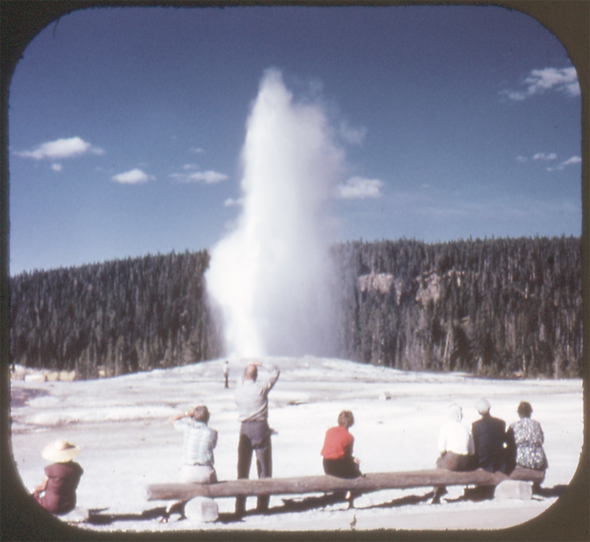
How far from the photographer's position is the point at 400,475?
4652mm

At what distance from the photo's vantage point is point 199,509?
14.3 ft

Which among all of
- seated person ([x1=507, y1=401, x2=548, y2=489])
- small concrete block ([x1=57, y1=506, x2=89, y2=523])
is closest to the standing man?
small concrete block ([x1=57, y1=506, x2=89, y2=523])

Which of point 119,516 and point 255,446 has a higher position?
point 255,446

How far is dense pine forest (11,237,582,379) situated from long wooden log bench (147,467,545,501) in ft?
14.4

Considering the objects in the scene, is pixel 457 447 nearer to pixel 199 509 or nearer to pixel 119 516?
pixel 199 509

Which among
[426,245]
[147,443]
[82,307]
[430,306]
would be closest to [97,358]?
[82,307]

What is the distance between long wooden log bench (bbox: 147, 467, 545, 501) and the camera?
4320 mm

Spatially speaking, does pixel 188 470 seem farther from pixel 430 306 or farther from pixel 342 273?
pixel 430 306

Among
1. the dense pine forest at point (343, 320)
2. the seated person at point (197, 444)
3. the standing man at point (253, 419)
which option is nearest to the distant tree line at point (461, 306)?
the dense pine forest at point (343, 320)

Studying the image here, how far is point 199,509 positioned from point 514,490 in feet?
9.70

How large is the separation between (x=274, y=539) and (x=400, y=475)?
1.27 m

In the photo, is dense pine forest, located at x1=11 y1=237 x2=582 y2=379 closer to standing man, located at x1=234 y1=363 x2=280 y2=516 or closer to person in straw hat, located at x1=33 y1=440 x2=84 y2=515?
standing man, located at x1=234 y1=363 x2=280 y2=516

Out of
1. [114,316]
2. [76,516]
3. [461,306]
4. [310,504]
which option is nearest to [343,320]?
[461,306]

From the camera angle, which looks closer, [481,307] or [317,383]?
→ [317,383]
